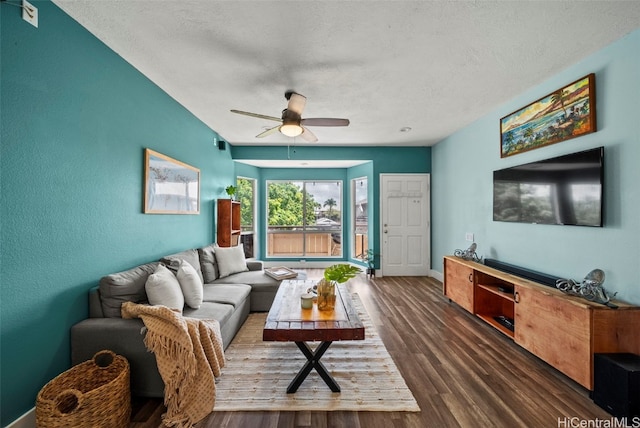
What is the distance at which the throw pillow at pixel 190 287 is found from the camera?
2.38m

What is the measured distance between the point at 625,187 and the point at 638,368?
49.1 inches

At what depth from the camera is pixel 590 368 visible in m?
1.80

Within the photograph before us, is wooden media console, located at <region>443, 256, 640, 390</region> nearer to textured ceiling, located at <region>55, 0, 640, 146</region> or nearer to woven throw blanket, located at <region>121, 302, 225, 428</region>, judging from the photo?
textured ceiling, located at <region>55, 0, 640, 146</region>

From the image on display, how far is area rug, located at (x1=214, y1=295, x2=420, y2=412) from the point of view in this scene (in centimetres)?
180

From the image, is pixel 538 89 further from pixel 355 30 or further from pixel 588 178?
pixel 355 30

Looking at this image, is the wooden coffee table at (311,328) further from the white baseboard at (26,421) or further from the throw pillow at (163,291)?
the white baseboard at (26,421)

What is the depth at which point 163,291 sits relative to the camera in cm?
211

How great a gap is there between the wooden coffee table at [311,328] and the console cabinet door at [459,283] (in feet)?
5.93

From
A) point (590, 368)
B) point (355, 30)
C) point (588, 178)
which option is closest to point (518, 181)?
point (588, 178)

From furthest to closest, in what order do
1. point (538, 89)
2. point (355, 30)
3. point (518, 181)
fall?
point (518, 181) < point (538, 89) < point (355, 30)

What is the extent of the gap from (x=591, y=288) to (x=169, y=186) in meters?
4.04

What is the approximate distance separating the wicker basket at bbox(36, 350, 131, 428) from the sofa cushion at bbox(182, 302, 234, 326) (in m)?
0.60

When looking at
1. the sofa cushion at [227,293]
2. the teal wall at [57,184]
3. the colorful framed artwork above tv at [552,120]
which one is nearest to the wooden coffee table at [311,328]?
the sofa cushion at [227,293]

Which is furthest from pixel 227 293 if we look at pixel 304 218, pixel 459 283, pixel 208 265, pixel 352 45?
pixel 304 218
